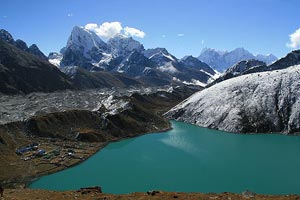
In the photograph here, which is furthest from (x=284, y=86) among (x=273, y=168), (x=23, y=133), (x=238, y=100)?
(x=23, y=133)

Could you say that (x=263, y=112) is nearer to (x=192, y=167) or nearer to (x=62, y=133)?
(x=192, y=167)

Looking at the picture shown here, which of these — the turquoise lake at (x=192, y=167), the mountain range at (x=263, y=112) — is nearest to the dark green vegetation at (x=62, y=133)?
the turquoise lake at (x=192, y=167)

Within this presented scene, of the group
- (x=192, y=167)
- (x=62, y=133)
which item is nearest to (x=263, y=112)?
(x=192, y=167)

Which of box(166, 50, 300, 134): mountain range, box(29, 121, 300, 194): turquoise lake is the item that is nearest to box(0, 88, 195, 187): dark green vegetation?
box(29, 121, 300, 194): turquoise lake

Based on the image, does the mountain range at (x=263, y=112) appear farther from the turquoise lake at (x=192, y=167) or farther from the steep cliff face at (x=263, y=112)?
the turquoise lake at (x=192, y=167)

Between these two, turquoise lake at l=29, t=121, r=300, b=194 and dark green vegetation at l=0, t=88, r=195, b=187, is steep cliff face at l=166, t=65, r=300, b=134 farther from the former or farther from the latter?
dark green vegetation at l=0, t=88, r=195, b=187
